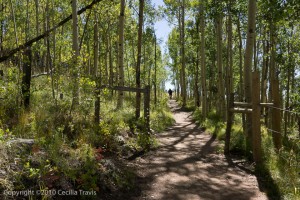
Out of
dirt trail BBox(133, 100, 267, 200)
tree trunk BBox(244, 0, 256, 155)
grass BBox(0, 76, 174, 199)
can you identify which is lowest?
dirt trail BBox(133, 100, 267, 200)

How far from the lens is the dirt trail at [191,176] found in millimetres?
5508

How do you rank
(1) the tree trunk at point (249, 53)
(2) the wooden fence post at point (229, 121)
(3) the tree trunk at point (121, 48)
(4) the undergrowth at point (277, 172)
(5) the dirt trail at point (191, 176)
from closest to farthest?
(4) the undergrowth at point (277, 172)
(5) the dirt trail at point (191, 176)
(1) the tree trunk at point (249, 53)
(2) the wooden fence post at point (229, 121)
(3) the tree trunk at point (121, 48)

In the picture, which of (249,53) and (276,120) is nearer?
(276,120)

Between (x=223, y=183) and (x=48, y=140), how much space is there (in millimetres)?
3801

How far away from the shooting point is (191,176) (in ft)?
21.4

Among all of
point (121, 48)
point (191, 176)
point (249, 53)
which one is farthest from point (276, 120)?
point (121, 48)

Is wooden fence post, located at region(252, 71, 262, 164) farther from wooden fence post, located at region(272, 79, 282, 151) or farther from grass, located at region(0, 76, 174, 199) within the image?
grass, located at region(0, 76, 174, 199)

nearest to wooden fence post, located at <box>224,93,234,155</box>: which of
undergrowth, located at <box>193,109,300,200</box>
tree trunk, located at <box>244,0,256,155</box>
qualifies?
undergrowth, located at <box>193,109,300,200</box>

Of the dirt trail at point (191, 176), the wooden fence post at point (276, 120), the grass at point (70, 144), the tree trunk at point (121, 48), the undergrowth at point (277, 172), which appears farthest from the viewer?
the tree trunk at point (121, 48)

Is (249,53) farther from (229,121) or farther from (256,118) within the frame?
(256,118)

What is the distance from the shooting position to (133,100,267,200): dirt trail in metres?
5.51

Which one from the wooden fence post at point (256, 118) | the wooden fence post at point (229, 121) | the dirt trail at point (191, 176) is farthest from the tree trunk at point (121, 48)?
the wooden fence post at point (256, 118)

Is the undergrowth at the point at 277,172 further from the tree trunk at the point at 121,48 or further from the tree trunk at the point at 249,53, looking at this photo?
the tree trunk at the point at 121,48

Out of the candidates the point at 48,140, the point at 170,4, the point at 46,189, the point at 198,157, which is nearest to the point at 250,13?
the point at 198,157
